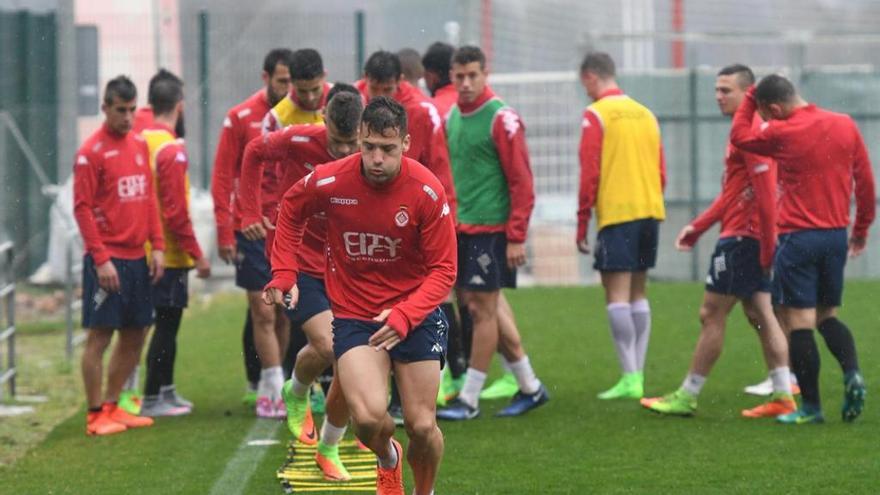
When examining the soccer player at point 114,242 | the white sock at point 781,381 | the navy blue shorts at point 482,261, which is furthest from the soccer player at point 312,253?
the white sock at point 781,381

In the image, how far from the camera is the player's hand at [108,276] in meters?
10.2

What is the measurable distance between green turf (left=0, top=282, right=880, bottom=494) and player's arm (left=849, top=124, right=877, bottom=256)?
1.09 meters

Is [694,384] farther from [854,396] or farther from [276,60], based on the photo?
[276,60]

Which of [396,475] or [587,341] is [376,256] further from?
[587,341]

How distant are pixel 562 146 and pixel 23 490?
13.7 meters

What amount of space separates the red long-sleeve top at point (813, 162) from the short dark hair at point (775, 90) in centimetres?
11

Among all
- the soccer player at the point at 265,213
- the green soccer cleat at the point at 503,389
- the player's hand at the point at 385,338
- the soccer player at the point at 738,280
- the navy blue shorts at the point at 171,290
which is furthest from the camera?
the green soccer cleat at the point at 503,389

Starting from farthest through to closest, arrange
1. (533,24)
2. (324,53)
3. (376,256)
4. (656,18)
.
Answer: (656,18) → (533,24) → (324,53) → (376,256)

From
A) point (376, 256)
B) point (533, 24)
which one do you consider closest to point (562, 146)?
point (533, 24)

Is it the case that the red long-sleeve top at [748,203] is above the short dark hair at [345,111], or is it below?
below

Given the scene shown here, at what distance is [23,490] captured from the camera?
848cm

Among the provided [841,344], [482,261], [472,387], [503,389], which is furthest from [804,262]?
[503,389]

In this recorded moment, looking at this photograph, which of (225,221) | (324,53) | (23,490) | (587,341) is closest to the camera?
(23,490)

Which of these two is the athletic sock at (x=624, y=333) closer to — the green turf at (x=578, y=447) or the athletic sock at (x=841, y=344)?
the green turf at (x=578, y=447)
